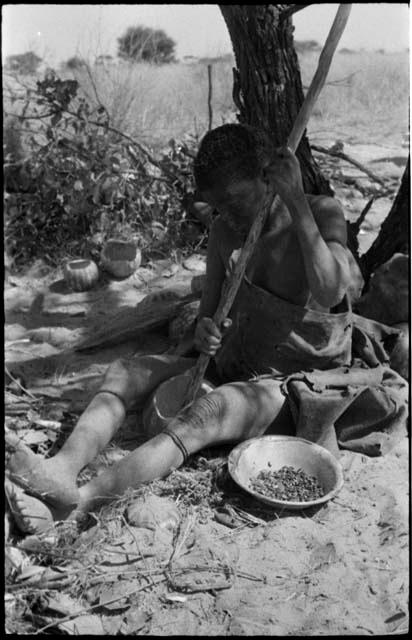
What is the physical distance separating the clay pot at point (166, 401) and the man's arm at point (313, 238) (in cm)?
72

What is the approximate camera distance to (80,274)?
16.9 ft

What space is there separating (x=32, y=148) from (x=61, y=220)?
0.72 metres

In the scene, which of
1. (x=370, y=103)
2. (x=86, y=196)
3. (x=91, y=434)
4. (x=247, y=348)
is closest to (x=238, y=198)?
(x=247, y=348)

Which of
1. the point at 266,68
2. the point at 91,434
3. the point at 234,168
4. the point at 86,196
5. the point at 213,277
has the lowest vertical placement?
the point at 91,434

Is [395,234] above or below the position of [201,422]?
above

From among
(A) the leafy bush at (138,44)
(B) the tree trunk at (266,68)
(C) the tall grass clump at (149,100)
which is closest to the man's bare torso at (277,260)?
(B) the tree trunk at (266,68)

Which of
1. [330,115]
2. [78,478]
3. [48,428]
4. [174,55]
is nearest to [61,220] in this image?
[48,428]

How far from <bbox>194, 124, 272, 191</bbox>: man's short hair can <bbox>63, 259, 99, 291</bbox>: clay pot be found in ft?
7.74

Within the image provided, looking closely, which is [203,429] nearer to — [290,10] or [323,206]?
[323,206]

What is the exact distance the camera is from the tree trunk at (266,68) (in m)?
3.89

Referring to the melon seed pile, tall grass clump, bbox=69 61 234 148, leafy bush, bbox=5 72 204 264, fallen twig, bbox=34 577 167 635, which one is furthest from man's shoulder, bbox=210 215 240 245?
tall grass clump, bbox=69 61 234 148

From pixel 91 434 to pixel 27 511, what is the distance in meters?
0.49

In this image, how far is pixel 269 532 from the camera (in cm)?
273

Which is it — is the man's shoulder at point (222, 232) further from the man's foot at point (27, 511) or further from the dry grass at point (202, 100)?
the dry grass at point (202, 100)
